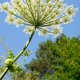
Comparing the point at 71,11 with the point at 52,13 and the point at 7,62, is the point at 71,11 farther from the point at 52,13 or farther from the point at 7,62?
the point at 7,62

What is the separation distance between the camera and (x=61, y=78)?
2461cm

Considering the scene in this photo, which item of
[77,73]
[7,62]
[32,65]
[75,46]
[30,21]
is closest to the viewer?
[7,62]

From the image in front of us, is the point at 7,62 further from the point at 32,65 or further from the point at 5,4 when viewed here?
the point at 32,65

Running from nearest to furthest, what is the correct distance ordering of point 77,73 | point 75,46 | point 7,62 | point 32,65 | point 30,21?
point 7,62
point 30,21
point 77,73
point 75,46
point 32,65

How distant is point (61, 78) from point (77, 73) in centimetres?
137

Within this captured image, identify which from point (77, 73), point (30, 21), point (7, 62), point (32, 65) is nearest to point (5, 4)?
point (30, 21)

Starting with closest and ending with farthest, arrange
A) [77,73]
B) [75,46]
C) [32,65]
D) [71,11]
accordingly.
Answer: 1. [71,11]
2. [77,73]
3. [75,46]
4. [32,65]

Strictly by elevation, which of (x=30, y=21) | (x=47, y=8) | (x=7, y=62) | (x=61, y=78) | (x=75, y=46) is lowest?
(x=7, y=62)

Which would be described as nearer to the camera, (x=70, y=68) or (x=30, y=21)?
(x=30, y=21)

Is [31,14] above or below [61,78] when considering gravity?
below

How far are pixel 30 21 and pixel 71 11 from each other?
3.69 feet

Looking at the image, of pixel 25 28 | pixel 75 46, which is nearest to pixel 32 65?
pixel 75 46

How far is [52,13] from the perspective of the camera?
7.84 metres

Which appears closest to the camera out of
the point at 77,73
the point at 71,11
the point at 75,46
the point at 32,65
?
the point at 71,11
